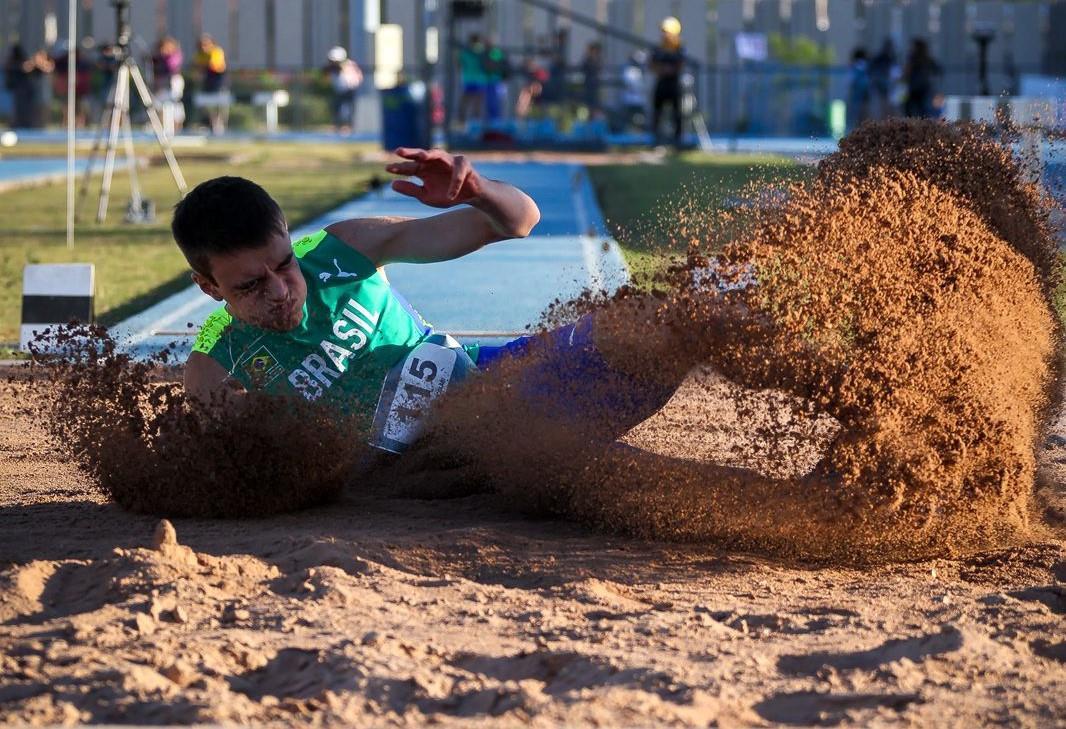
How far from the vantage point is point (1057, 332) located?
4.64m

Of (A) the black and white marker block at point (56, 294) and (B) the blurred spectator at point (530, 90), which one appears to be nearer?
(A) the black and white marker block at point (56, 294)

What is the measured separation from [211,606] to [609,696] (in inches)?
41.1

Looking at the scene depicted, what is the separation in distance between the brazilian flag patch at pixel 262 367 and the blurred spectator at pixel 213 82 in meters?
30.8

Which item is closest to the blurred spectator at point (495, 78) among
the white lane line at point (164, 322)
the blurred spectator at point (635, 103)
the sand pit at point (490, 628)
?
the blurred spectator at point (635, 103)

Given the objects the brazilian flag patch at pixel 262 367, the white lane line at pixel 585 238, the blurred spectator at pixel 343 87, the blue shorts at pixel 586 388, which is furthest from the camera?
the blurred spectator at pixel 343 87

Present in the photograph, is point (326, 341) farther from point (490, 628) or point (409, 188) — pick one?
point (490, 628)

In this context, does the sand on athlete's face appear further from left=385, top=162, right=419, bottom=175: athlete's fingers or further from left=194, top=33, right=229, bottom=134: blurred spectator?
left=194, top=33, right=229, bottom=134: blurred spectator

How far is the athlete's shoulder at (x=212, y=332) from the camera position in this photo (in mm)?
4621

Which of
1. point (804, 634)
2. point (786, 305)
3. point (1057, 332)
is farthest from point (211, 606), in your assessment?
point (1057, 332)

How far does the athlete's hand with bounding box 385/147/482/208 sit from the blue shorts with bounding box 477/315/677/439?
24.3 inches

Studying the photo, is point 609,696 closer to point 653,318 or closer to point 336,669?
point 336,669

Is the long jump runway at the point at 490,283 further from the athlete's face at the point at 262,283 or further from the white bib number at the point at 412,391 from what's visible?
the athlete's face at the point at 262,283

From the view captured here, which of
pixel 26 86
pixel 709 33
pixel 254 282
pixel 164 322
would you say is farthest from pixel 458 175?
pixel 709 33

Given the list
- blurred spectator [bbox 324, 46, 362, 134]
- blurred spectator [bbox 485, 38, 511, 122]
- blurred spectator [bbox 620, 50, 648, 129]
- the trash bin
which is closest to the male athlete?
the trash bin
